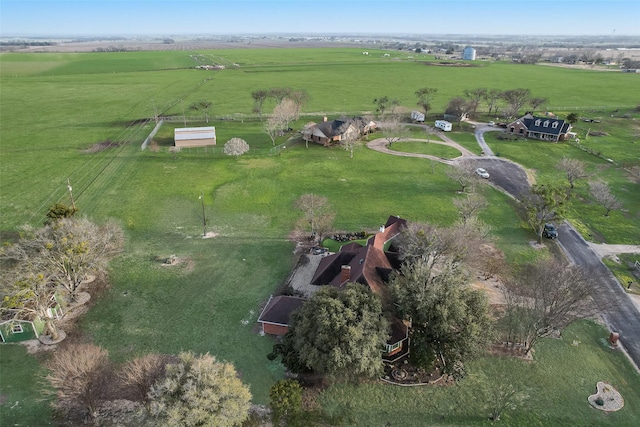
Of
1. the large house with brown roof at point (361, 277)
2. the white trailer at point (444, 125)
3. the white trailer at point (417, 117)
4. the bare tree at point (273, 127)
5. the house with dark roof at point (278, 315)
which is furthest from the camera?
the white trailer at point (417, 117)

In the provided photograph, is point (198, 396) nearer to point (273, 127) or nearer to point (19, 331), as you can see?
point (19, 331)

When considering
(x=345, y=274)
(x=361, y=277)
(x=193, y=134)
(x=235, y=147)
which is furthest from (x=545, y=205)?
(x=193, y=134)

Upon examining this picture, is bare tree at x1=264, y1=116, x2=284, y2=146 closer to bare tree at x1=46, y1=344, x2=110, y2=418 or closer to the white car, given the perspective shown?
the white car

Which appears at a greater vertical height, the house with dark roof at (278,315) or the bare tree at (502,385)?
the house with dark roof at (278,315)

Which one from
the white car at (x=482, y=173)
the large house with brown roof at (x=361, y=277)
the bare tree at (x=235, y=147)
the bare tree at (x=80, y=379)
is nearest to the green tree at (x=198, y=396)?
the bare tree at (x=80, y=379)

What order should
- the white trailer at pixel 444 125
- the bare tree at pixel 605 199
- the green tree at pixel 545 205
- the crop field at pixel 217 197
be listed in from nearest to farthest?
the crop field at pixel 217 197 → the green tree at pixel 545 205 → the bare tree at pixel 605 199 → the white trailer at pixel 444 125

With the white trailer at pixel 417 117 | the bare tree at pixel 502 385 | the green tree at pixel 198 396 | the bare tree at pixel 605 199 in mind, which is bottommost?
the white trailer at pixel 417 117

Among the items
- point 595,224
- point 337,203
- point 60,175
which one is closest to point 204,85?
point 60,175

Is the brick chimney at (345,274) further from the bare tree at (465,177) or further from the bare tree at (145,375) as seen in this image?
the bare tree at (465,177)
